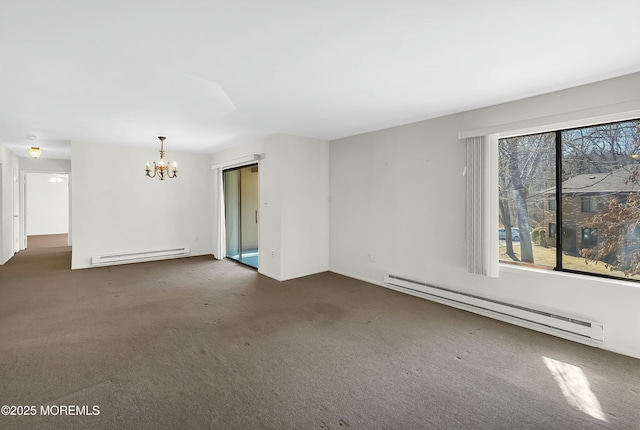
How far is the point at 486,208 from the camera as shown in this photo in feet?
11.9

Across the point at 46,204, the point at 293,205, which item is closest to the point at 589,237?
the point at 293,205

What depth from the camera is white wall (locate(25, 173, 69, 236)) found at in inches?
425

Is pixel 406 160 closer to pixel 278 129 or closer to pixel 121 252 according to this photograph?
pixel 278 129

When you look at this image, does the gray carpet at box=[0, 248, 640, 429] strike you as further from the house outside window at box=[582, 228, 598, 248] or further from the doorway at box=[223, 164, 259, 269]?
the doorway at box=[223, 164, 259, 269]

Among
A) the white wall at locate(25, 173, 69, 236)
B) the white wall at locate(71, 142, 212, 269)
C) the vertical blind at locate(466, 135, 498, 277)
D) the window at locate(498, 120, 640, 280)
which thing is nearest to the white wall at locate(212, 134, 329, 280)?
the white wall at locate(71, 142, 212, 269)

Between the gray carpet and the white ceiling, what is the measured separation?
8.19 ft

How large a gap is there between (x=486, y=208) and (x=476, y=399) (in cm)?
215

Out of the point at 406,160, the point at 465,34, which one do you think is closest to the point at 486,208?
the point at 406,160

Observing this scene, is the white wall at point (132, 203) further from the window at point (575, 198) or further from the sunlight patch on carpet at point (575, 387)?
the sunlight patch on carpet at point (575, 387)

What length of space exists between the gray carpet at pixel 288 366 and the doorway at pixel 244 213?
2.42m

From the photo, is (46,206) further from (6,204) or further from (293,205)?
(293,205)

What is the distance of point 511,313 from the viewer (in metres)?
3.47

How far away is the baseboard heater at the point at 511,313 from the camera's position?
3.00 metres

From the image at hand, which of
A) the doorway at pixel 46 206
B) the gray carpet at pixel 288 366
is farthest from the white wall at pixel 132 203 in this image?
the doorway at pixel 46 206
